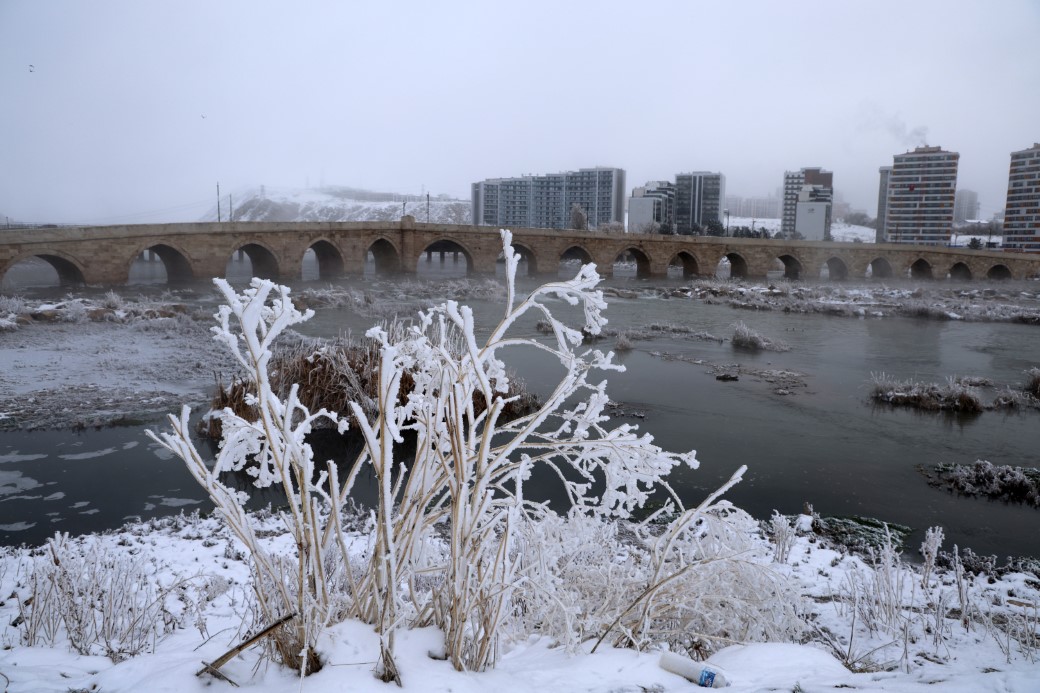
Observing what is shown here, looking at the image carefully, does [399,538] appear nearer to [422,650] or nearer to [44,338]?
[422,650]

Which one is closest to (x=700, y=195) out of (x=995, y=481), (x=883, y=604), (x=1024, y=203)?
(x=1024, y=203)

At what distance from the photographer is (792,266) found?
40625mm

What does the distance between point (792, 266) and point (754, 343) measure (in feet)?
92.6

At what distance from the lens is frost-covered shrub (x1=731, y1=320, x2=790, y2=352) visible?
14.7m

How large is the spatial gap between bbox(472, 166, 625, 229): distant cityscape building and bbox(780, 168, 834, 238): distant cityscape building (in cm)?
2595

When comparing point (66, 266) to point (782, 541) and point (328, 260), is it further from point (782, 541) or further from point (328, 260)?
point (782, 541)

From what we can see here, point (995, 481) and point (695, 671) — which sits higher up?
point (695, 671)

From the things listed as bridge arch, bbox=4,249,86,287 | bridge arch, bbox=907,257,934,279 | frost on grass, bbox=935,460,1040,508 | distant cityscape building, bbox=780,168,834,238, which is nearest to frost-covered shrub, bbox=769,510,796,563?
frost on grass, bbox=935,460,1040,508

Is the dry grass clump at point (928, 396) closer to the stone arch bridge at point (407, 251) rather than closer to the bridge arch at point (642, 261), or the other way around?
the stone arch bridge at point (407, 251)

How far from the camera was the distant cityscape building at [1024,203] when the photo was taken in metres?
39.8

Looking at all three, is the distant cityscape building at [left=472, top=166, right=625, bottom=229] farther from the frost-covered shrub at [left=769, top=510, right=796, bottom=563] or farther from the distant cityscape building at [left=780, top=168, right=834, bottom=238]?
the frost-covered shrub at [left=769, top=510, right=796, bottom=563]

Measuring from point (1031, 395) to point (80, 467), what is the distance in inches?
495

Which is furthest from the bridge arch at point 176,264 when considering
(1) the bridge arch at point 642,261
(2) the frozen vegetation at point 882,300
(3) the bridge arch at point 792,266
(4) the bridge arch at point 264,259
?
(3) the bridge arch at point 792,266

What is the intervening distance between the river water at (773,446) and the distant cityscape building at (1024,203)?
104 ft
